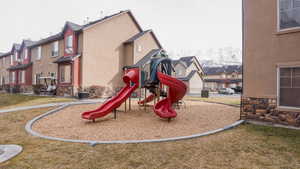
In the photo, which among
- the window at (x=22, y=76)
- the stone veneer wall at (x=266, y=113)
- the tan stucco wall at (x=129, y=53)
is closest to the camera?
the stone veneer wall at (x=266, y=113)

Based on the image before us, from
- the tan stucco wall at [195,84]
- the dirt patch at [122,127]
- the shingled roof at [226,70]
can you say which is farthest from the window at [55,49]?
the shingled roof at [226,70]

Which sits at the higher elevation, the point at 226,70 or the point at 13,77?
the point at 226,70

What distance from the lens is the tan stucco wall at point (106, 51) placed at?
63.8 ft

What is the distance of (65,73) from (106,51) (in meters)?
5.63

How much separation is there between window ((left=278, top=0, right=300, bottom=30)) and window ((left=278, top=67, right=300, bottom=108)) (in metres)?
1.93

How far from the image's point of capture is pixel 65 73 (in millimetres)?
20625

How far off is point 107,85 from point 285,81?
17.7 metres

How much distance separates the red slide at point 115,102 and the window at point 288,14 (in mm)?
7731

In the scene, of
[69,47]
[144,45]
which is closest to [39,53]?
[69,47]

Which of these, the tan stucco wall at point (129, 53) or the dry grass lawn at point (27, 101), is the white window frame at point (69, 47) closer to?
the dry grass lawn at point (27, 101)

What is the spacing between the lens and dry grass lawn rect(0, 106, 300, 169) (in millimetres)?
4148

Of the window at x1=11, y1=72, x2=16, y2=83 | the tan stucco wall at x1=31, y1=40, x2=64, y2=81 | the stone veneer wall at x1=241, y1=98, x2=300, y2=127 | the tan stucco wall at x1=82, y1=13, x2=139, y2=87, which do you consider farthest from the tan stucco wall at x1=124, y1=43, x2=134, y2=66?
the window at x1=11, y1=72, x2=16, y2=83

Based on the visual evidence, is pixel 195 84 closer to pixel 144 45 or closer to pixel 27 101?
pixel 144 45

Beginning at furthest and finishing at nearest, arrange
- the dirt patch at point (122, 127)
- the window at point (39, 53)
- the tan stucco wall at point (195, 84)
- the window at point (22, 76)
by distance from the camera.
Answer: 1. the tan stucco wall at point (195, 84)
2. the window at point (22, 76)
3. the window at point (39, 53)
4. the dirt patch at point (122, 127)
